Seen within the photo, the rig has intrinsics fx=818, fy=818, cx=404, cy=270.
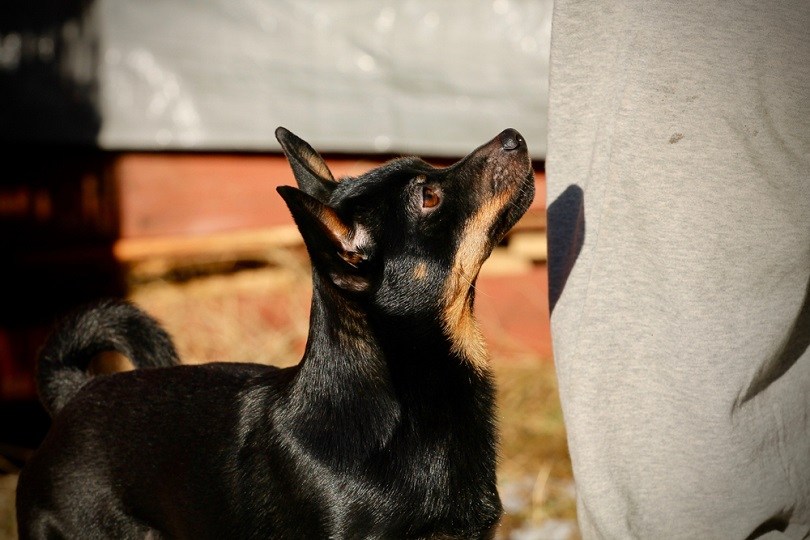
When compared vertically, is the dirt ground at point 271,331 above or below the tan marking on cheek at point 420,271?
below

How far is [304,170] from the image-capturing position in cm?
231

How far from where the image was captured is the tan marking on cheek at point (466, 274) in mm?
2244

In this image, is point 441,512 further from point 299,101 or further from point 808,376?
point 299,101

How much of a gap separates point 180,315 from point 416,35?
1899 millimetres

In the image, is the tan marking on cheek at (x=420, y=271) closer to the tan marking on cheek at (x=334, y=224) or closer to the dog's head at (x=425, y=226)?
the dog's head at (x=425, y=226)

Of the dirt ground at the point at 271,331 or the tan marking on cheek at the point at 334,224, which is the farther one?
the dirt ground at the point at 271,331

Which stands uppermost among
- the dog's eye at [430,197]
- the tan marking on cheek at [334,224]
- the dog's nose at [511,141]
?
the dog's nose at [511,141]

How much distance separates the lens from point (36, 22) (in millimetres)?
3838

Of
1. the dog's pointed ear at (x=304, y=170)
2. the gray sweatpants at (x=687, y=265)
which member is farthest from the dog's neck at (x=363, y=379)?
the gray sweatpants at (x=687, y=265)

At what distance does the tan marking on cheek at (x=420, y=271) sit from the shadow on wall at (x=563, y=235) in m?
0.45

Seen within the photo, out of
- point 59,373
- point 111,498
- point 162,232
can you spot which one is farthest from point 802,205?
Answer: point 162,232

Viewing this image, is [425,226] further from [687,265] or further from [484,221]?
[687,265]

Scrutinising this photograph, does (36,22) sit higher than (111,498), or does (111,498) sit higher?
(36,22)

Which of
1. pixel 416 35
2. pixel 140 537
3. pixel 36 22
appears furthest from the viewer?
pixel 416 35
